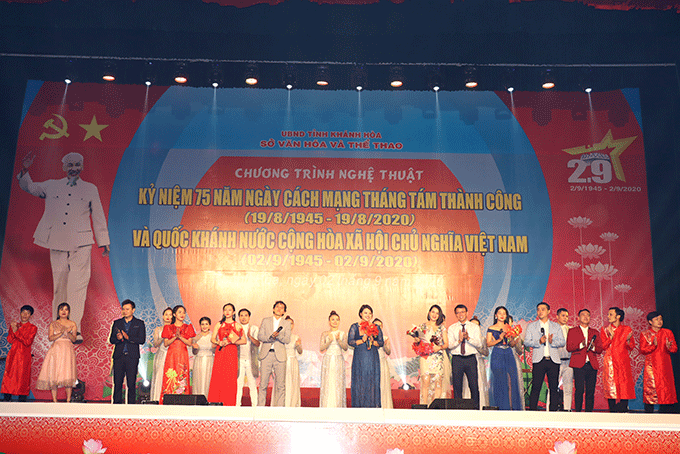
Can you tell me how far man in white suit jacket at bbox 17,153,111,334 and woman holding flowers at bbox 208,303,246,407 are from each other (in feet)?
6.51

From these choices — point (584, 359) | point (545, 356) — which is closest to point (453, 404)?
point (545, 356)

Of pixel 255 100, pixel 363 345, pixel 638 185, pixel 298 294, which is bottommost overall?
pixel 363 345

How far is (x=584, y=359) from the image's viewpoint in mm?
6340

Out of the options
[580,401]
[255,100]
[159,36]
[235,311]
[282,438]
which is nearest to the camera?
[282,438]

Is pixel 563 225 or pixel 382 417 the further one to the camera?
pixel 563 225

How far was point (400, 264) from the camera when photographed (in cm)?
750

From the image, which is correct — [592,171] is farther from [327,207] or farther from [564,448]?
[564,448]

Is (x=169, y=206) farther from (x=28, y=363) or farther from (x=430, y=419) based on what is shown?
(x=430, y=419)

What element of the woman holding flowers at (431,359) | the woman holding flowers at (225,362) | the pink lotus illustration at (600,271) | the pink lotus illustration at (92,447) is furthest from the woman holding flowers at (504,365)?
the pink lotus illustration at (92,447)

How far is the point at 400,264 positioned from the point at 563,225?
2.07m

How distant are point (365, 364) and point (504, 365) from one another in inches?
56.8

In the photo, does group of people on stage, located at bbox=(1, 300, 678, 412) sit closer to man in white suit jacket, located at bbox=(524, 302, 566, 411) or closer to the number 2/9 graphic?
man in white suit jacket, located at bbox=(524, 302, 566, 411)

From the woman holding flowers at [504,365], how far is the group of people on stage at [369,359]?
0.03ft

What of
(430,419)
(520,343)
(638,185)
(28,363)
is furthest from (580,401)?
(28,363)
